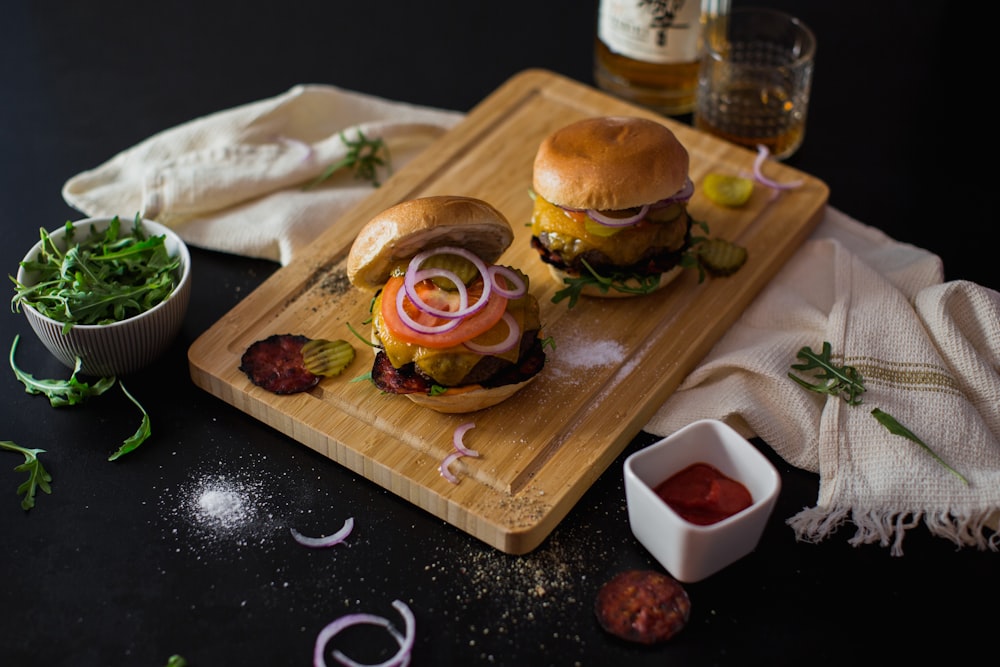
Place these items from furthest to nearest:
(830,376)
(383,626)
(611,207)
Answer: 1. (611,207)
2. (830,376)
3. (383,626)

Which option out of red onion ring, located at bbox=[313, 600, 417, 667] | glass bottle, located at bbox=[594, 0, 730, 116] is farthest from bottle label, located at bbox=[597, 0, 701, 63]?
red onion ring, located at bbox=[313, 600, 417, 667]

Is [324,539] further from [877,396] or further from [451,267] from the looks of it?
[877,396]

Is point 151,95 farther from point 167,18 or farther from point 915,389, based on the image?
point 915,389

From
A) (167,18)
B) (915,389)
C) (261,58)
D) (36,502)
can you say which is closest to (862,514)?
(915,389)

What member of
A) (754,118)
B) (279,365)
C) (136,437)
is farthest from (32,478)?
(754,118)

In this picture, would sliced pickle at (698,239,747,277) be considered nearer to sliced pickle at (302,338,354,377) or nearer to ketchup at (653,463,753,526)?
ketchup at (653,463,753,526)

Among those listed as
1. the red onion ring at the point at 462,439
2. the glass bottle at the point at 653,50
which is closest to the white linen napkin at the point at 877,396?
the red onion ring at the point at 462,439

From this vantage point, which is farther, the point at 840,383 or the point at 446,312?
the point at 840,383
